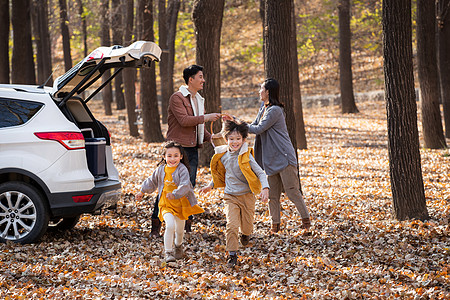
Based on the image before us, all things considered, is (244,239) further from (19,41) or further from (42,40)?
(42,40)

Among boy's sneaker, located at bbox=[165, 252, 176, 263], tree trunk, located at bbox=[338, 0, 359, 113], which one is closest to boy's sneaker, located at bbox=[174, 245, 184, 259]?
boy's sneaker, located at bbox=[165, 252, 176, 263]

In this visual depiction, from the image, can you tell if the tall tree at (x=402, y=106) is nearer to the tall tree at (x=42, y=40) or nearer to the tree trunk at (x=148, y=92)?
the tree trunk at (x=148, y=92)

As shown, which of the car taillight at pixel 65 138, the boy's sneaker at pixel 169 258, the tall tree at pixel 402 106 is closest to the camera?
the boy's sneaker at pixel 169 258

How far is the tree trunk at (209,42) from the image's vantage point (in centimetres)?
1264

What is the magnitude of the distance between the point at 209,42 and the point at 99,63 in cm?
582

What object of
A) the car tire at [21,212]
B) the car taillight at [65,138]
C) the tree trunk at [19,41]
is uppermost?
the tree trunk at [19,41]

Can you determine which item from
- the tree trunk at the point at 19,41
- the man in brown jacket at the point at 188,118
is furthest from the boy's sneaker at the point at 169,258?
the tree trunk at the point at 19,41

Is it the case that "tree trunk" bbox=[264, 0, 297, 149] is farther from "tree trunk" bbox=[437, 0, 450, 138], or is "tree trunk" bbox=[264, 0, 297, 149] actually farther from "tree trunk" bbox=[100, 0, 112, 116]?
"tree trunk" bbox=[100, 0, 112, 116]

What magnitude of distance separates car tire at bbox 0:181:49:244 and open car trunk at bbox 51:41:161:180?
2.81 ft

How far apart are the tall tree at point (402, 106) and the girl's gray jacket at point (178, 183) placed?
10.3ft

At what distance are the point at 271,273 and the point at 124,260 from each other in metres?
1.74

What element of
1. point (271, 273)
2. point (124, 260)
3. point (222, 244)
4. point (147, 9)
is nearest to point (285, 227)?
point (222, 244)

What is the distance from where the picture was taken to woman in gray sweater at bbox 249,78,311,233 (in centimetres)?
760

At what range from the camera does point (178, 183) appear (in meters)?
6.50
